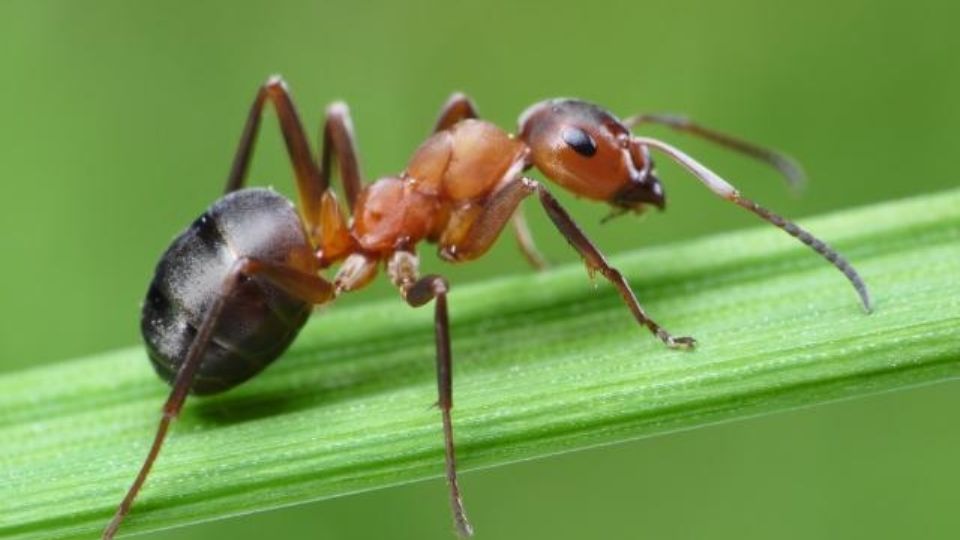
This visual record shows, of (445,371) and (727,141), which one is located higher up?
(727,141)

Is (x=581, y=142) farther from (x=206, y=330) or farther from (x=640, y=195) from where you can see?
(x=206, y=330)

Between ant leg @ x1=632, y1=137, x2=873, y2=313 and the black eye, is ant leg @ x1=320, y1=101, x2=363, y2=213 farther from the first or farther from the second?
ant leg @ x1=632, y1=137, x2=873, y2=313

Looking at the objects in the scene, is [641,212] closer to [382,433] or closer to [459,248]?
[459,248]

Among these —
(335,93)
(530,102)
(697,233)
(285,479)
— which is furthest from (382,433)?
(530,102)

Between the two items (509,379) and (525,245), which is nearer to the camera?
(509,379)

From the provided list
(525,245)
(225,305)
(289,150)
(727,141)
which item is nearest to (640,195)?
A: (727,141)

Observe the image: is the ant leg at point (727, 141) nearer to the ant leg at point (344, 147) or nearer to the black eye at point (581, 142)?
the black eye at point (581, 142)

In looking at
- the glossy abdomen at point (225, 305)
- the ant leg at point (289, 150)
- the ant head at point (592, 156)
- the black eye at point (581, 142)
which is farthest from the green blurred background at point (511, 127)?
the black eye at point (581, 142)
